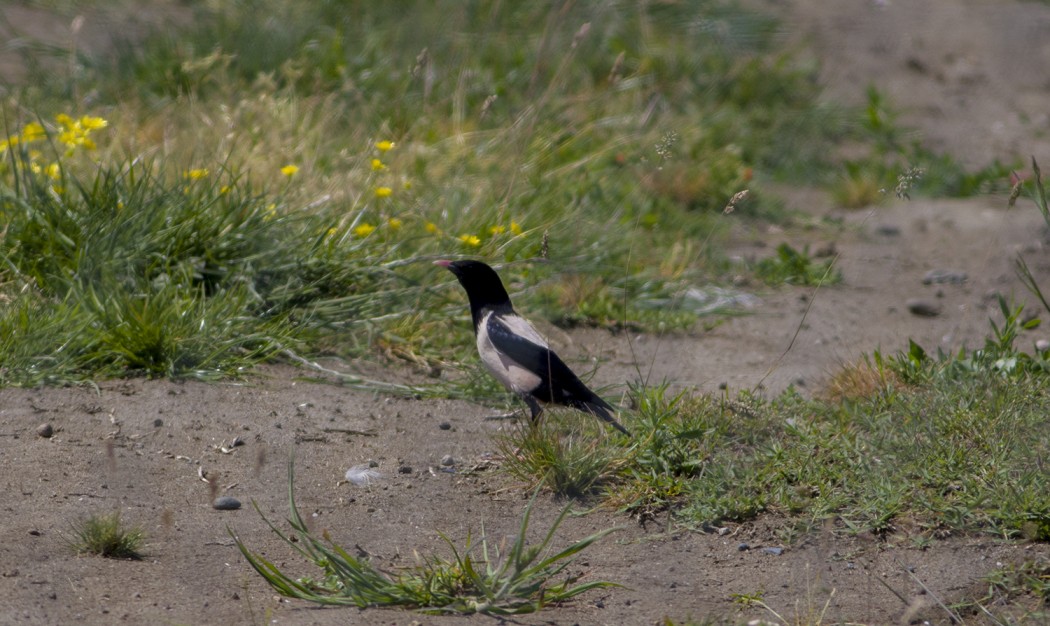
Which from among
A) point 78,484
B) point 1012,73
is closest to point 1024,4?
point 1012,73

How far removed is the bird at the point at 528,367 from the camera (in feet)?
13.1

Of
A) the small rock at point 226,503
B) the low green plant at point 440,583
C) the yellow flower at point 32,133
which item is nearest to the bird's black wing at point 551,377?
the low green plant at point 440,583

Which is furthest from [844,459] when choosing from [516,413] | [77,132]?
[77,132]

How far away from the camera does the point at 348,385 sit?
4555 mm

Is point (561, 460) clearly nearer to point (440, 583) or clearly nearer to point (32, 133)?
point (440, 583)

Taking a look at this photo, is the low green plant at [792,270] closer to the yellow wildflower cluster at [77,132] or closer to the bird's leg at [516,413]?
the bird's leg at [516,413]

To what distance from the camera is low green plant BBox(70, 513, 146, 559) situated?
3127mm

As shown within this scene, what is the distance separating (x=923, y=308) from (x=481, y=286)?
2.51 meters

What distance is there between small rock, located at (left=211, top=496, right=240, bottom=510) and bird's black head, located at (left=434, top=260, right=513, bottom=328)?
48.6 inches

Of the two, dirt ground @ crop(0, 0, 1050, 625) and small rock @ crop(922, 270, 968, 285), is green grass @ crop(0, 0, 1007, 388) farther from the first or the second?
small rock @ crop(922, 270, 968, 285)

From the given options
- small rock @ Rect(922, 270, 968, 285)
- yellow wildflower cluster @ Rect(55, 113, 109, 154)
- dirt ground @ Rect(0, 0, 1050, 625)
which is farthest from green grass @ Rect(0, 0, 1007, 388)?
small rock @ Rect(922, 270, 968, 285)

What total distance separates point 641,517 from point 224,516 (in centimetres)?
130

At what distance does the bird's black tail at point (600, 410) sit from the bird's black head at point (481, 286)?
0.60 m

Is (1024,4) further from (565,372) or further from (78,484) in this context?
(78,484)
